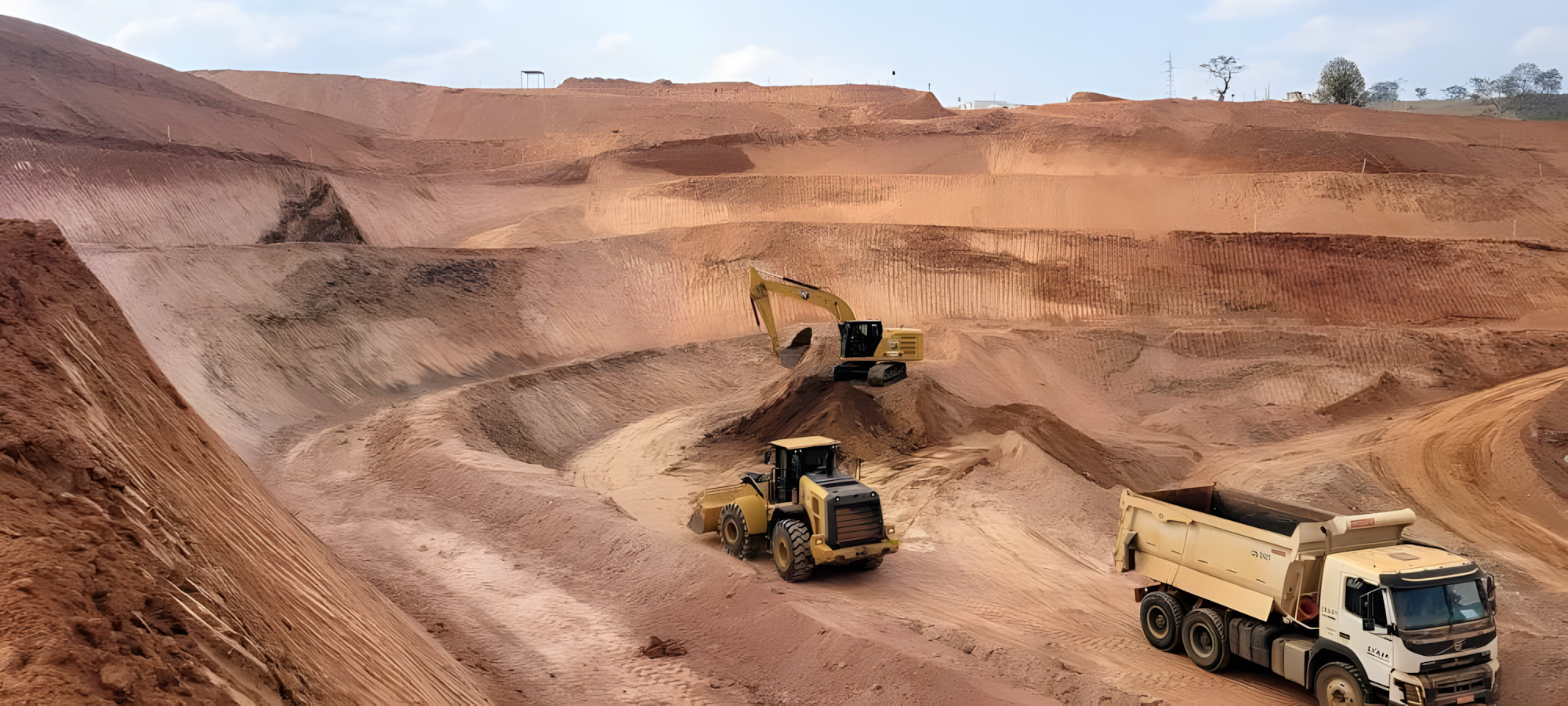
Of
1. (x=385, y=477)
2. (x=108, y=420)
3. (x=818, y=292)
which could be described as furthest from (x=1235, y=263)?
(x=108, y=420)

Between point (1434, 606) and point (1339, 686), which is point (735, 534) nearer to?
point (1339, 686)

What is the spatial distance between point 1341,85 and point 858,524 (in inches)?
3270

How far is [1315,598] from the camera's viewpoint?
994 cm

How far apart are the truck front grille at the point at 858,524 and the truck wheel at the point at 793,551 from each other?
483 mm

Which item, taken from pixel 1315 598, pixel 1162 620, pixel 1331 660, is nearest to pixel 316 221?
pixel 1162 620

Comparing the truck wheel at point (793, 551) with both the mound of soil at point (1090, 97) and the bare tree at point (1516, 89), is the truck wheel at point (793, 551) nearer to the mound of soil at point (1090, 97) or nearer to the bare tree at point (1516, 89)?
the mound of soil at point (1090, 97)

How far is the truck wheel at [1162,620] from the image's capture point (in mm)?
11312

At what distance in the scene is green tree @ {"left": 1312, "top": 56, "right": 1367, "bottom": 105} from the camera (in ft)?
258

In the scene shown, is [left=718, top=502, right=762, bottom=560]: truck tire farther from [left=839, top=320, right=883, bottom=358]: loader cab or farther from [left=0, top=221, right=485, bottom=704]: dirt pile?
[left=839, top=320, right=883, bottom=358]: loader cab

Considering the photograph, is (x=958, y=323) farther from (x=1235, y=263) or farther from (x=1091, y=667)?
(x=1091, y=667)

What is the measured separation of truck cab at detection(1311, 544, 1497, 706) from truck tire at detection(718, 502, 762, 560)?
7443 millimetres

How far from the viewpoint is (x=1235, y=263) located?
3225 cm

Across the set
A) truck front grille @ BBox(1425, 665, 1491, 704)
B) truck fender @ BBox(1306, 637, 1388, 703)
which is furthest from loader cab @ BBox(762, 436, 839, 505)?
truck front grille @ BBox(1425, 665, 1491, 704)

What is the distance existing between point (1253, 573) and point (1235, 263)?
972 inches
